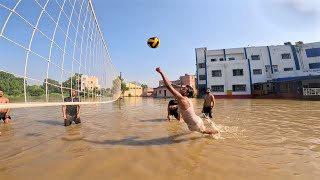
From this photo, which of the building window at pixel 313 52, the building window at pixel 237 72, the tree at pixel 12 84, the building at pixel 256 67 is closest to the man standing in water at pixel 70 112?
the tree at pixel 12 84

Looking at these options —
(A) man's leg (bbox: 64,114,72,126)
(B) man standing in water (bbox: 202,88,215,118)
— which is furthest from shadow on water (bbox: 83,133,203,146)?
(B) man standing in water (bbox: 202,88,215,118)

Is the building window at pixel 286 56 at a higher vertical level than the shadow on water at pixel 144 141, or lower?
higher

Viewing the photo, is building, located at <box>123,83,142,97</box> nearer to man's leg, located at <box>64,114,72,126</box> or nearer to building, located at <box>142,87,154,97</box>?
building, located at <box>142,87,154,97</box>

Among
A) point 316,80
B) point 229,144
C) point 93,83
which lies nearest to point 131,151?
point 229,144

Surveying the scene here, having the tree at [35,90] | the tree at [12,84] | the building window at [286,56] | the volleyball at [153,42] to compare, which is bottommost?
the tree at [35,90]

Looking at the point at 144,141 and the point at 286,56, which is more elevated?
the point at 286,56

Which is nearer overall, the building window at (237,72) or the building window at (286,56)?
the building window at (237,72)

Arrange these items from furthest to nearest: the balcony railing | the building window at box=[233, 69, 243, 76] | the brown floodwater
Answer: the building window at box=[233, 69, 243, 76], the balcony railing, the brown floodwater

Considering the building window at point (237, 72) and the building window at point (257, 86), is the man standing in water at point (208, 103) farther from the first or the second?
the building window at point (257, 86)

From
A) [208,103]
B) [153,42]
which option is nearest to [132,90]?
[208,103]

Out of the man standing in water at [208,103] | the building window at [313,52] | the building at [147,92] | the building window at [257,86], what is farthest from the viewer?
the building at [147,92]

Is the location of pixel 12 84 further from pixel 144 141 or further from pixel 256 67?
pixel 256 67

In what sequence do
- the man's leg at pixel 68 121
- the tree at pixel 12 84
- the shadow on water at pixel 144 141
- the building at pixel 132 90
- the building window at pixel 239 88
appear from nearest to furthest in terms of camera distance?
the tree at pixel 12 84, the shadow on water at pixel 144 141, the man's leg at pixel 68 121, the building window at pixel 239 88, the building at pixel 132 90

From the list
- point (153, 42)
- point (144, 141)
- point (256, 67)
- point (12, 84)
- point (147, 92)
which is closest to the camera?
point (12, 84)
